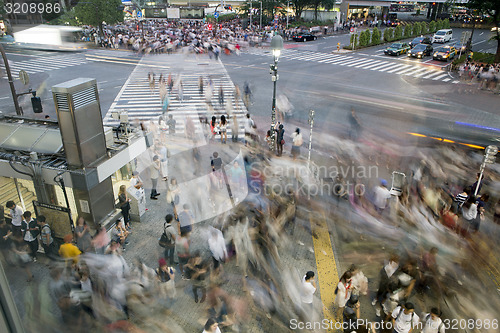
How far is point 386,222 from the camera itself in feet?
35.0

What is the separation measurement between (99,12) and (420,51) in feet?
136

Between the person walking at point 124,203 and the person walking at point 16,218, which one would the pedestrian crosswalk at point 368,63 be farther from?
the person walking at point 16,218

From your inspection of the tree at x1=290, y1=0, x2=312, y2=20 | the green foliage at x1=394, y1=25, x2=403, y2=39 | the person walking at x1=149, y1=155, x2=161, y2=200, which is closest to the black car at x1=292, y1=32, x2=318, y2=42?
the green foliage at x1=394, y1=25, x2=403, y2=39

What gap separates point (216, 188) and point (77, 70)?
2908cm

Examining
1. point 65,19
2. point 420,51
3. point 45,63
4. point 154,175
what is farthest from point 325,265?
point 420,51

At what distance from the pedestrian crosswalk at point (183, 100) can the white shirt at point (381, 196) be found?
8953mm

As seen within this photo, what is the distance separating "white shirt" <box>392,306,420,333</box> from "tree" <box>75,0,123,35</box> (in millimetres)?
49518

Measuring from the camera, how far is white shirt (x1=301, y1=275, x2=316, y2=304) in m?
7.32

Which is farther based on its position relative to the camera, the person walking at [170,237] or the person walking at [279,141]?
the person walking at [279,141]

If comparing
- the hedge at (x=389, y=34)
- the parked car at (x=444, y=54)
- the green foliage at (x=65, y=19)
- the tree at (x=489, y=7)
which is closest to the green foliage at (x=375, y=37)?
the hedge at (x=389, y=34)

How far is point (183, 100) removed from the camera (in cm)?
2586

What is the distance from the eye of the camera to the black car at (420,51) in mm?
42291

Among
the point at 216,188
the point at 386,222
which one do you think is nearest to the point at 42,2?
the point at 216,188

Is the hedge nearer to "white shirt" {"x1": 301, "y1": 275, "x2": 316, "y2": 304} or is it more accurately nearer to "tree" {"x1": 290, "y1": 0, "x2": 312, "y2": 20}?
"tree" {"x1": 290, "y1": 0, "x2": 312, "y2": 20}
